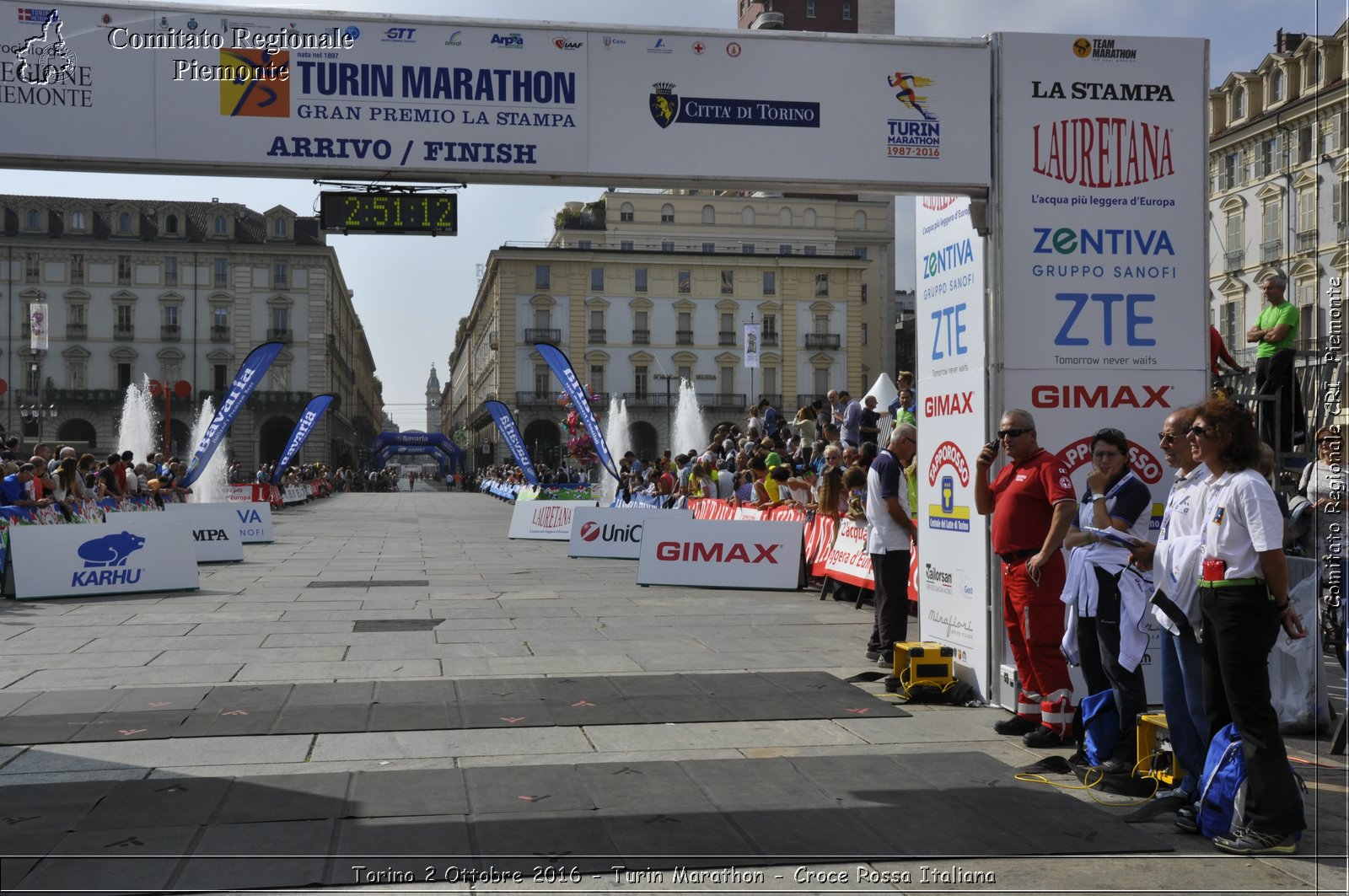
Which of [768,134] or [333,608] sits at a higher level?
[768,134]

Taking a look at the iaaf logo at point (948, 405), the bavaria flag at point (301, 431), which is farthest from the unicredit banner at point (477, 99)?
the bavaria flag at point (301, 431)

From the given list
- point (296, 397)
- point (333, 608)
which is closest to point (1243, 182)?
point (333, 608)

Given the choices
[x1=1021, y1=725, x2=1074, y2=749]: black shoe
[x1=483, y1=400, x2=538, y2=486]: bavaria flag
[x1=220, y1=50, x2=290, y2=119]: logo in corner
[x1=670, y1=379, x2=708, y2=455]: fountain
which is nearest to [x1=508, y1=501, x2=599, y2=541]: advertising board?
[x1=483, y1=400, x2=538, y2=486]: bavaria flag

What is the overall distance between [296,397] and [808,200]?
143 ft

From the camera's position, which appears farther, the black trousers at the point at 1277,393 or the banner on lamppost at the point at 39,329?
the banner on lamppost at the point at 39,329

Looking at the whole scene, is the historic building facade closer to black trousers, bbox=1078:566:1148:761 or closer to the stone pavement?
the stone pavement

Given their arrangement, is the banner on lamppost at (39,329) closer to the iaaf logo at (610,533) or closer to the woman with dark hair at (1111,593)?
the iaaf logo at (610,533)

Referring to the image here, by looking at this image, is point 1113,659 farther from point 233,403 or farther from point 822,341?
point 822,341

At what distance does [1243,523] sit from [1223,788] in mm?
1195

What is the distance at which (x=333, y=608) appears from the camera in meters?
13.7

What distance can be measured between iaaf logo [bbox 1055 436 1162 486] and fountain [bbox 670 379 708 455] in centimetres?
5455

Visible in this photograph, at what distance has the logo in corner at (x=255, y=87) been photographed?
24.8ft

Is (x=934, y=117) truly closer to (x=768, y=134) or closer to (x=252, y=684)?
(x=768, y=134)

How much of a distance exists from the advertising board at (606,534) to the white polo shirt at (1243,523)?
1614 centimetres
